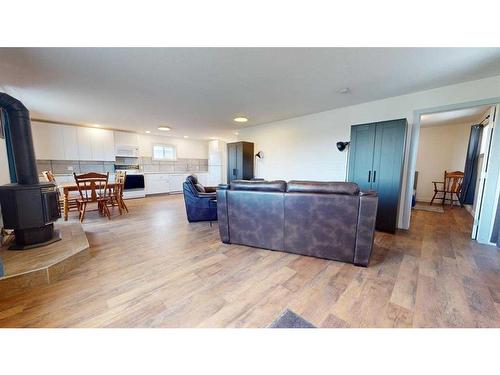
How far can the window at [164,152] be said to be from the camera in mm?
7098

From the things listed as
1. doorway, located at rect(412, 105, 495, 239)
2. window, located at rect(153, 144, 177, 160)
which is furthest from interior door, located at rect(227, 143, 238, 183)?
doorway, located at rect(412, 105, 495, 239)

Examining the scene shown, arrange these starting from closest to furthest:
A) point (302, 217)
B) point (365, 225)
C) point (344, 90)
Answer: point (365, 225), point (302, 217), point (344, 90)

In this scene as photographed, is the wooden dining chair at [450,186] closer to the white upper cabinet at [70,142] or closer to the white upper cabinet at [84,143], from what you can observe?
the white upper cabinet at [84,143]

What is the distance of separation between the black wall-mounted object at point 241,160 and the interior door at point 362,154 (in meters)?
2.80

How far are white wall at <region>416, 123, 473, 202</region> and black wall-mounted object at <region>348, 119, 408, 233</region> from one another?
3919 mm

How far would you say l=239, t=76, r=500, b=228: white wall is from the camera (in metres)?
2.70

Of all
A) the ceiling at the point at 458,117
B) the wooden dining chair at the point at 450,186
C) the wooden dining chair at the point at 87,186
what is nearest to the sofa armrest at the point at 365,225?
the ceiling at the point at 458,117

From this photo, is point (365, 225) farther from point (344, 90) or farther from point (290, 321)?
point (344, 90)

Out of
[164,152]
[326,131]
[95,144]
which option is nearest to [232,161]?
[326,131]

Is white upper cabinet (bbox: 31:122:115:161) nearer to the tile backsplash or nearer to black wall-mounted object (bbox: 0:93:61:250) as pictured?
the tile backsplash

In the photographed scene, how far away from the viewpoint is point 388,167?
9.99 ft

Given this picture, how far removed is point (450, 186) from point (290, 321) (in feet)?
22.0
